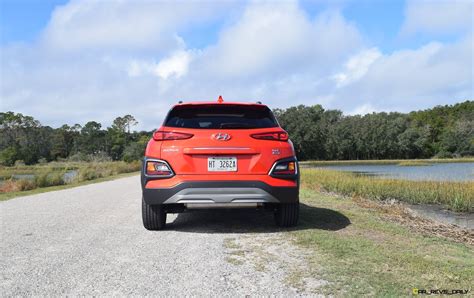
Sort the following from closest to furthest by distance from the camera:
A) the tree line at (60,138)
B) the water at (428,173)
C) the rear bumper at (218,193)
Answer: the rear bumper at (218,193)
the water at (428,173)
the tree line at (60,138)

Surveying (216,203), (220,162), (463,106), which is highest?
(463,106)

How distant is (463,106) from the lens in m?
100

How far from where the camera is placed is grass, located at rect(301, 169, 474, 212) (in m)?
13.0

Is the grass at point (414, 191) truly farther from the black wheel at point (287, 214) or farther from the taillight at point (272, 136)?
the taillight at point (272, 136)

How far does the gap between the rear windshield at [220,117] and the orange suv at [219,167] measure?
0.03 m

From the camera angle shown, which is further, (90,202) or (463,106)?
(463,106)

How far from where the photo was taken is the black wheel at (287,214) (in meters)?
5.45

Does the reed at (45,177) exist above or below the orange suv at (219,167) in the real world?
below

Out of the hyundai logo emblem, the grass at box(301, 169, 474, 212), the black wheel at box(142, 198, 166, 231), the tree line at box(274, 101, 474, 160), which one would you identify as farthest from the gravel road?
the tree line at box(274, 101, 474, 160)

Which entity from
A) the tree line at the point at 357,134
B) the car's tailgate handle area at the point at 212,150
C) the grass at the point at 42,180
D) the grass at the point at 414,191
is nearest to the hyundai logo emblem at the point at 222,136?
the car's tailgate handle area at the point at 212,150

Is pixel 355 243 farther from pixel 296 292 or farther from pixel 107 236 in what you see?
pixel 107 236

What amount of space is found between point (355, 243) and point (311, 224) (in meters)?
1.41

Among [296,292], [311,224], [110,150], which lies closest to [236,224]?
[311,224]

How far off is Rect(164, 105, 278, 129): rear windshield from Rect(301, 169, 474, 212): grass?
377 inches
